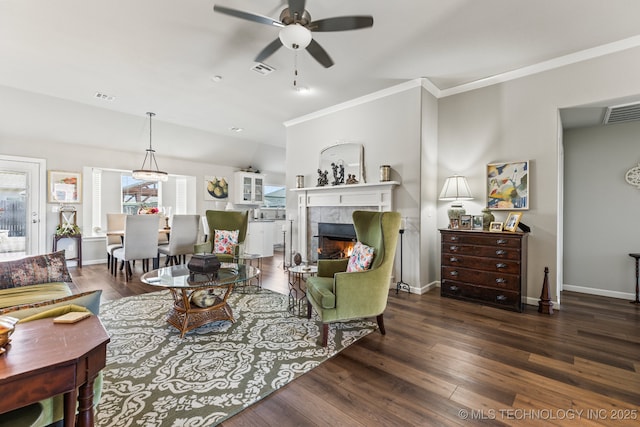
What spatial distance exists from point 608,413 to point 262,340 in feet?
7.83

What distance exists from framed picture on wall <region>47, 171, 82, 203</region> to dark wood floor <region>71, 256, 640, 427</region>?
631 cm

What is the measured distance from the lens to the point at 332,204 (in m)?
4.92

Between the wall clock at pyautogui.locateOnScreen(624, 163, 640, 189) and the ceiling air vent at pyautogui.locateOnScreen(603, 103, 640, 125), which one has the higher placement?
the ceiling air vent at pyautogui.locateOnScreen(603, 103, 640, 125)

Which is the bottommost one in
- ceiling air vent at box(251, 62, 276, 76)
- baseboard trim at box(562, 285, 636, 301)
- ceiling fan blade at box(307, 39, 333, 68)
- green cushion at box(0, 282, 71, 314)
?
baseboard trim at box(562, 285, 636, 301)

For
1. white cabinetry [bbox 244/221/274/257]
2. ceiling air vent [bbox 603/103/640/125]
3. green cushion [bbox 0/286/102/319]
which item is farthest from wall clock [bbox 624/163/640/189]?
white cabinetry [bbox 244/221/274/257]

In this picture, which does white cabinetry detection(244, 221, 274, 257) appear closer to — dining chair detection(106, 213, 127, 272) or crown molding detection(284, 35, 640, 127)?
dining chair detection(106, 213, 127, 272)

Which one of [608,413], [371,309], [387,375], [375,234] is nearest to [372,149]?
[375,234]

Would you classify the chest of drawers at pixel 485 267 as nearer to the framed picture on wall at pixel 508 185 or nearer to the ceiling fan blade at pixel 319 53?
the framed picture on wall at pixel 508 185

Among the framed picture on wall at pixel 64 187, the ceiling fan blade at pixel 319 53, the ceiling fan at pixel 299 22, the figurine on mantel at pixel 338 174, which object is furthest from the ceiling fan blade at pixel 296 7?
the framed picture on wall at pixel 64 187

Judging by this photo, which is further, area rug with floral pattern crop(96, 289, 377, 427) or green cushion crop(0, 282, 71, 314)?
green cushion crop(0, 282, 71, 314)

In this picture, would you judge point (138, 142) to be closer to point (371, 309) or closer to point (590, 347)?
point (371, 309)

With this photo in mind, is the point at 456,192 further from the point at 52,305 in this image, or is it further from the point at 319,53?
the point at 52,305

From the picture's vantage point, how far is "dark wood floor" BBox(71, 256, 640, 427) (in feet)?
5.48

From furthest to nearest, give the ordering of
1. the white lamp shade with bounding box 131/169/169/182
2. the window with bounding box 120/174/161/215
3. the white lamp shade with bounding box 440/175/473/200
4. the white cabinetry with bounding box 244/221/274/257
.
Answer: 1. the white cabinetry with bounding box 244/221/274/257
2. the window with bounding box 120/174/161/215
3. the white lamp shade with bounding box 131/169/169/182
4. the white lamp shade with bounding box 440/175/473/200
